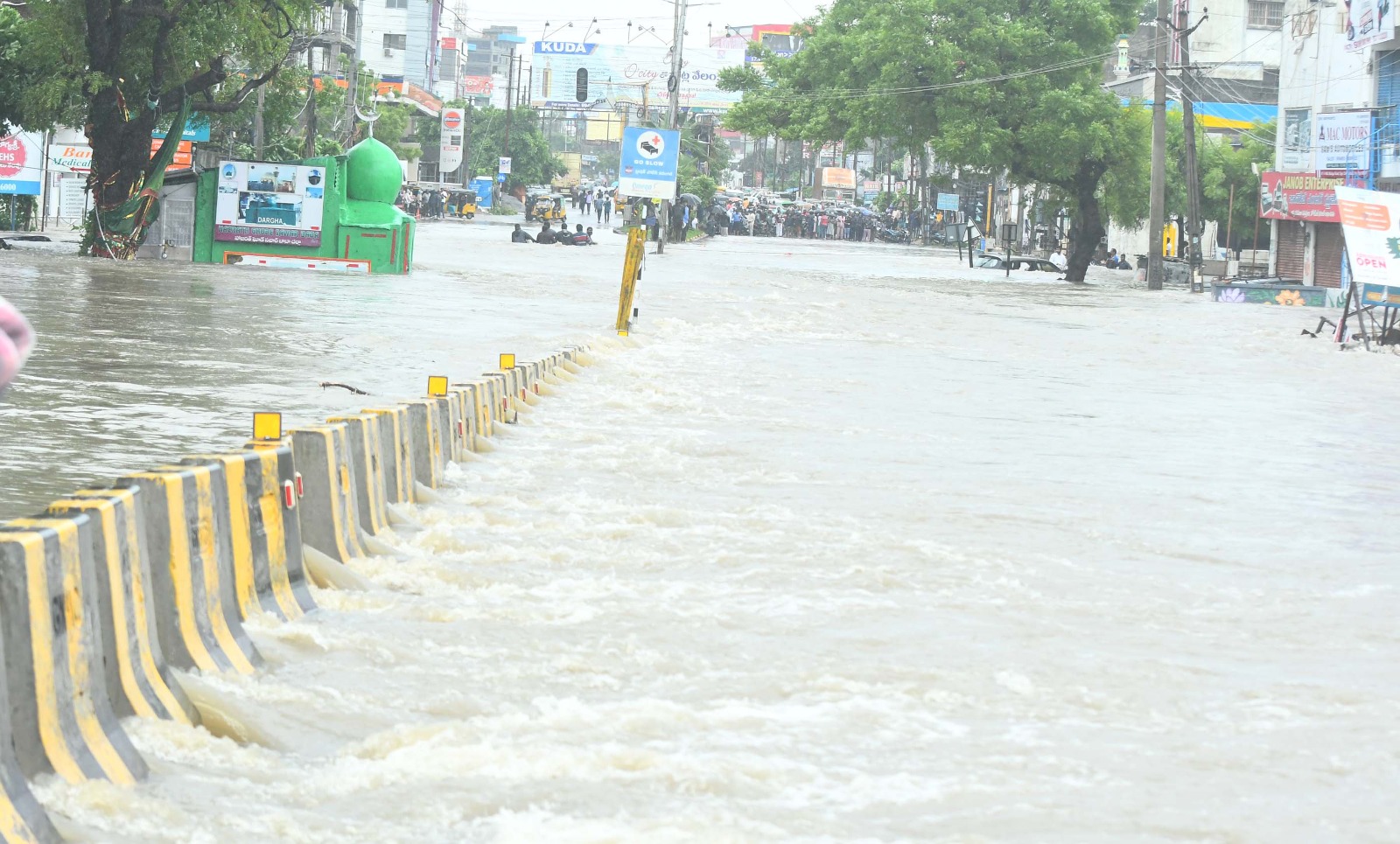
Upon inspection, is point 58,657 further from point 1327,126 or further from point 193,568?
point 1327,126

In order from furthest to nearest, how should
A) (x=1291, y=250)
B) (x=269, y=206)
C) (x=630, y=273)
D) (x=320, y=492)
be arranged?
(x=1291, y=250)
(x=269, y=206)
(x=630, y=273)
(x=320, y=492)

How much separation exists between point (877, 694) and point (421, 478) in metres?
3.81

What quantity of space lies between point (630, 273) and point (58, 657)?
1467 centimetres

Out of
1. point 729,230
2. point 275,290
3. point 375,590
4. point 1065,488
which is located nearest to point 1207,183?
point 729,230

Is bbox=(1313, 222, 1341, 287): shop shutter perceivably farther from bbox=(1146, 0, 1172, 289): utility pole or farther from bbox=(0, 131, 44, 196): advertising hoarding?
bbox=(0, 131, 44, 196): advertising hoarding

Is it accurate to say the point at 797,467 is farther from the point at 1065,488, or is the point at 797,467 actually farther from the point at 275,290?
the point at 275,290

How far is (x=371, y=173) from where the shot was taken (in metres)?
30.8

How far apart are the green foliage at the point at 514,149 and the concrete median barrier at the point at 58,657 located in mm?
104866

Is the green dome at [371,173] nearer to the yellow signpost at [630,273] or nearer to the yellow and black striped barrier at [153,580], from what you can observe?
the yellow signpost at [630,273]

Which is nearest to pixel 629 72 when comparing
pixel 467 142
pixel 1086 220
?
pixel 467 142

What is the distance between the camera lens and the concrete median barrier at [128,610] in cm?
473

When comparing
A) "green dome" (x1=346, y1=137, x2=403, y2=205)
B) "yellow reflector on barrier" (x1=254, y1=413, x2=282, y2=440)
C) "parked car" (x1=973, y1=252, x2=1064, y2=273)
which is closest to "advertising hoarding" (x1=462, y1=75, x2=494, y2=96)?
"parked car" (x1=973, y1=252, x2=1064, y2=273)

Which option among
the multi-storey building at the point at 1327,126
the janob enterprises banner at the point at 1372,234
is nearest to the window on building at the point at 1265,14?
the multi-storey building at the point at 1327,126

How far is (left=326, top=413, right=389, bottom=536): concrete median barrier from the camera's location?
293 inches
